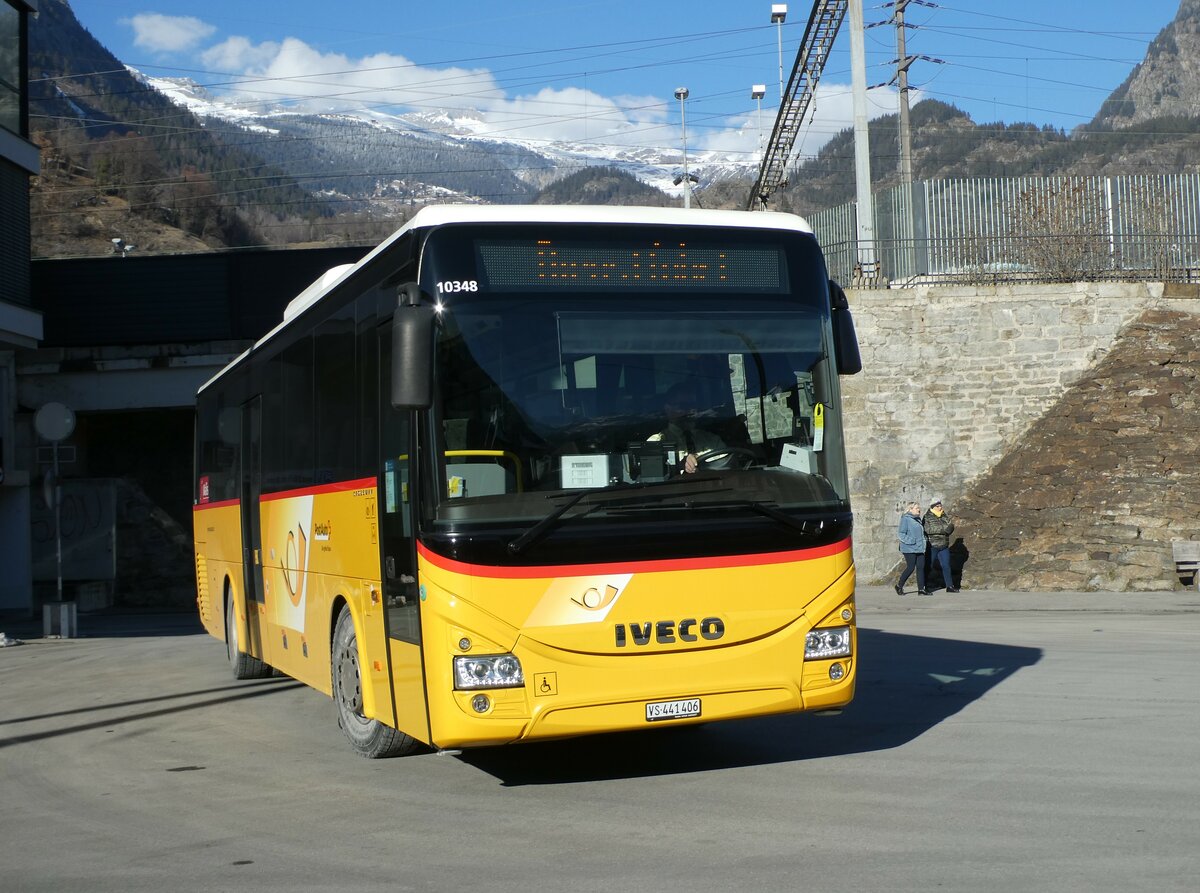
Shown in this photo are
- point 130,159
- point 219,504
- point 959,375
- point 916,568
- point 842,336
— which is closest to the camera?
point 842,336

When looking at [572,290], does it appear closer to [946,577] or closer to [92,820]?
[92,820]

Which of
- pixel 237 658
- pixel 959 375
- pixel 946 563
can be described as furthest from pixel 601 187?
pixel 237 658

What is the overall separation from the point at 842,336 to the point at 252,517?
595 cm

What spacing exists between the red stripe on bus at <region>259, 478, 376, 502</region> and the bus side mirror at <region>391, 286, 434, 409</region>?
1222mm

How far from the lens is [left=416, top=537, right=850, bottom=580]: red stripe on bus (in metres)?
7.31

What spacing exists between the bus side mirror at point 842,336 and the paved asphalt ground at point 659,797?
7.70ft

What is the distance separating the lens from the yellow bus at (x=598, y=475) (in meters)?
7.35

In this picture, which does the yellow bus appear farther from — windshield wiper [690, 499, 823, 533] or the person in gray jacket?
the person in gray jacket

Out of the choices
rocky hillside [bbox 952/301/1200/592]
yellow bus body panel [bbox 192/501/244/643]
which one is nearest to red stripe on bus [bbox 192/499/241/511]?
yellow bus body panel [bbox 192/501/244/643]

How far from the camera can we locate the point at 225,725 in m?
11.3

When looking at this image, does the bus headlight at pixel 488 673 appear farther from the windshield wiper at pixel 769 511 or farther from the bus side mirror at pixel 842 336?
the bus side mirror at pixel 842 336

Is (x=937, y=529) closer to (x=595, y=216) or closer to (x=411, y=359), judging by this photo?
(x=595, y=216)

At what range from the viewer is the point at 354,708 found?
9211 millimetres

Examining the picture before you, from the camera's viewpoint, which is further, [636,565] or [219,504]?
[219,504]
